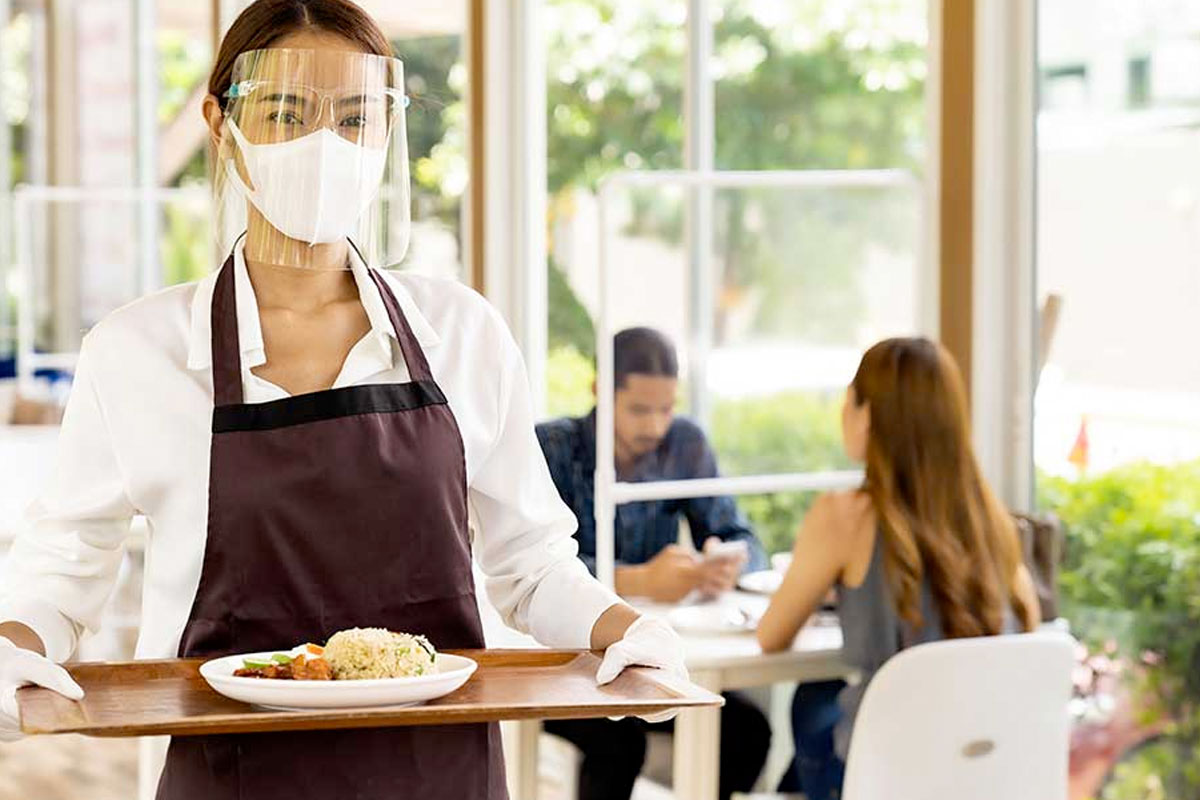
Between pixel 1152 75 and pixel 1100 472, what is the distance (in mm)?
653

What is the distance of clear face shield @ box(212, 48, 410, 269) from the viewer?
1552 millimetres

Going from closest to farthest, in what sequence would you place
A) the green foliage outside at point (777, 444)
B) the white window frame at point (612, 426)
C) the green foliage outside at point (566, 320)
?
1. the white window frame at point (612, 426)
2. the green foliage outside at point (777, 444)
3. the green foliage outside at point (566, 320)

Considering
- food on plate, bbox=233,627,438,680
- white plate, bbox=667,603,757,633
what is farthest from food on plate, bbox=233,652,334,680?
white plate, bbox=667,603,757,633

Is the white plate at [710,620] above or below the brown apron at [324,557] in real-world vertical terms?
below

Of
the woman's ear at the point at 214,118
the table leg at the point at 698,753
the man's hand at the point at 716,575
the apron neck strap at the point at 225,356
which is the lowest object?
the table leg at the point at 698,753

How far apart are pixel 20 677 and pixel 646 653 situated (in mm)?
478

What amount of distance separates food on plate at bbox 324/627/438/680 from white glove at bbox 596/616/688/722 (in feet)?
0.46

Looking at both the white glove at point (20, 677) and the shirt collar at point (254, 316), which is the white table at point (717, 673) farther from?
the white glove at point (20, 677)

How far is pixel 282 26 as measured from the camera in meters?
1.56

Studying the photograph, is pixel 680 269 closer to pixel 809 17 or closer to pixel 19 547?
pixel 809 17

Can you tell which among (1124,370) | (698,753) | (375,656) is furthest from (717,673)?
(375,656)

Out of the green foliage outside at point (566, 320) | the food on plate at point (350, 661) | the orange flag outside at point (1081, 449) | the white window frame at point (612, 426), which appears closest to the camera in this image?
the food on plate at point (350, 661)

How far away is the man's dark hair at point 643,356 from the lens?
3.50m

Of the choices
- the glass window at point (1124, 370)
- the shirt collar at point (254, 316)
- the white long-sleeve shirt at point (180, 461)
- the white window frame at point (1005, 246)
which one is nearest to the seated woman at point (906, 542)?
the glass window at point (1124, 370)
